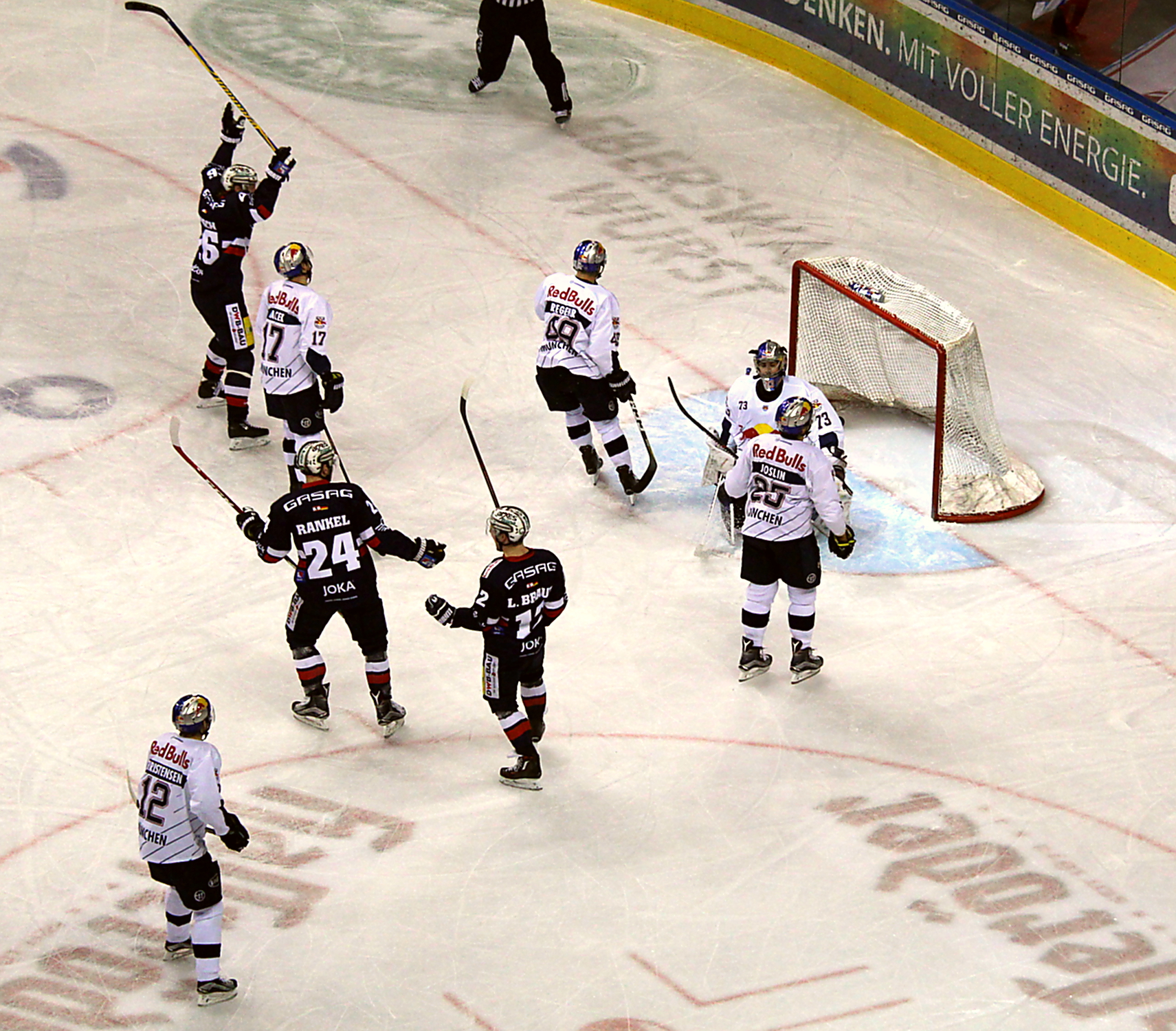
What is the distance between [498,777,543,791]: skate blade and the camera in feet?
22.7

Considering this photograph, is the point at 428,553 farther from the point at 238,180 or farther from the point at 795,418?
the point at 238,180

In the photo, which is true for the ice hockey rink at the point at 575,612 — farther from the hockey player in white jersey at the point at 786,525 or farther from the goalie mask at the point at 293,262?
the goalie mask at the point at 293,262

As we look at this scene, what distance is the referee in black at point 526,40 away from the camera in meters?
12.4

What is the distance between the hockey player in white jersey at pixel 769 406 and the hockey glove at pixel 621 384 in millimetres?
580

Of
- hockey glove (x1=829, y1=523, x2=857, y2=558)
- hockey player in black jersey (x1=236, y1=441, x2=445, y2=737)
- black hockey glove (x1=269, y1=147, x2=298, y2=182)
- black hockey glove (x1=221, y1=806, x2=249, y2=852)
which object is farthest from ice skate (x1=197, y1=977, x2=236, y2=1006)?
black hockey glove (x1=269, y1=147, x2=298, y2=182)

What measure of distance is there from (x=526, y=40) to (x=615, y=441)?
4736 mm

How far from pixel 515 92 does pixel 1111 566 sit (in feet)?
21.3

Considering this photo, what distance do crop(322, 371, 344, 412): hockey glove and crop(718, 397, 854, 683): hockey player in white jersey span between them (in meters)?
1.95

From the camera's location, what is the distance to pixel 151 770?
18.9 feet

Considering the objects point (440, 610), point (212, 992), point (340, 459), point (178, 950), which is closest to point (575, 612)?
point (440, 610)

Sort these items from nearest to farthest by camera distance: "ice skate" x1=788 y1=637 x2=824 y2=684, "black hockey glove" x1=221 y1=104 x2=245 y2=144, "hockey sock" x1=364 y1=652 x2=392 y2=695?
"hockey sock" x1=364 y1=652 x2=392 y2=695 < "ice skate" x1=788 y1=637 x2=824 y2=684 < "black hockey glove" x1=221 y1=104 x2=245 y2=144

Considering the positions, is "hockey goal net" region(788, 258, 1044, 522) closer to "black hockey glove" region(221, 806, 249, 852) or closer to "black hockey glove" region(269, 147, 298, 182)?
"black hockey glove" region(269, 147, 298, 182)

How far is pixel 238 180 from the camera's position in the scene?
896 cm

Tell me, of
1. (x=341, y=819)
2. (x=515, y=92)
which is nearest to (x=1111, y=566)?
(x=341, y=819)
